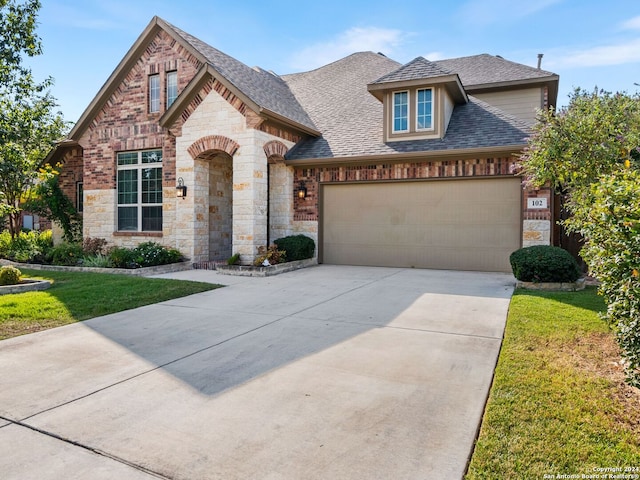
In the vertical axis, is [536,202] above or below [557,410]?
above

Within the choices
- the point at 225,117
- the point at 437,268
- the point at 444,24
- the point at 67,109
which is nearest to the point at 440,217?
the point at 437,268

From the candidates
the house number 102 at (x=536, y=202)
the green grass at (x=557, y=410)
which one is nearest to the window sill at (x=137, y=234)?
the house number 102 at (x=536, y=202)

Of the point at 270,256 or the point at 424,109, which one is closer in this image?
the point at 270,256

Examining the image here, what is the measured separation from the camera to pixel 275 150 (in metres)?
12.8

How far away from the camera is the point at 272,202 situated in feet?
45.3

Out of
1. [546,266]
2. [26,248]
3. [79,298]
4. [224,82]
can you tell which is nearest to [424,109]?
[224,82]

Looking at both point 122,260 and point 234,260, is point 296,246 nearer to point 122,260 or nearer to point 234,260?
point 234,260

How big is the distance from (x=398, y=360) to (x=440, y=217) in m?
8.28

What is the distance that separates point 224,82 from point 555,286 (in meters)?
9.42

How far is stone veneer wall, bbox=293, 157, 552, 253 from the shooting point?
36.7 feet

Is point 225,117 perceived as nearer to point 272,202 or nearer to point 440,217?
point 272,202

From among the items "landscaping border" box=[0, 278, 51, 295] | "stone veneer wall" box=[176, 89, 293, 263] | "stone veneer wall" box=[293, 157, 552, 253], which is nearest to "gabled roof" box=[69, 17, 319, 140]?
"stone veneer wall" box=[176, 89, 293, 263]

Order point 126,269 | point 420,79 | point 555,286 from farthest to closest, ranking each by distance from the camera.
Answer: point 420,79 → point 126,269 → point 555,286

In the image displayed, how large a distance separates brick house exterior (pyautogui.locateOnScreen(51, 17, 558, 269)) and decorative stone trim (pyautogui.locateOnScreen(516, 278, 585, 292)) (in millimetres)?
2515
